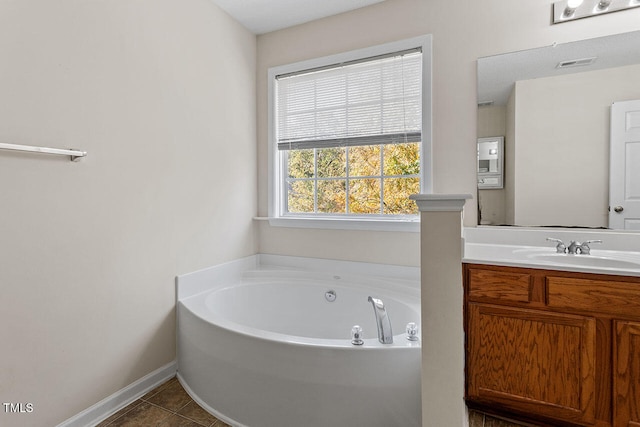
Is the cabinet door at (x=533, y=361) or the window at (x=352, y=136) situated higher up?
the window at (x=352, y=136)

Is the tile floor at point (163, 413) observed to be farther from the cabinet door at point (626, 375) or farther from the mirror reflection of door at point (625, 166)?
the mirror reflection of door at point (625, 166)

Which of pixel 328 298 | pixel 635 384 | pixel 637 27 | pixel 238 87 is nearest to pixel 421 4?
pixel 637 27

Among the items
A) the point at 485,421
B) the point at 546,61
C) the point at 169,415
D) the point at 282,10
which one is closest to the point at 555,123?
the point at 546,61

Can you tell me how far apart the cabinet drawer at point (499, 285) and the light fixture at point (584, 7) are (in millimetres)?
1561

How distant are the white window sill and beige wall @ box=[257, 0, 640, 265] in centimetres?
6

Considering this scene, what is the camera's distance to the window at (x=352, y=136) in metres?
2.38

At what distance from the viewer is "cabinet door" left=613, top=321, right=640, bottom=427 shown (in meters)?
1.34

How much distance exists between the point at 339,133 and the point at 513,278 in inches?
64.5

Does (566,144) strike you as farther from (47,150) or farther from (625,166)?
(47,150)

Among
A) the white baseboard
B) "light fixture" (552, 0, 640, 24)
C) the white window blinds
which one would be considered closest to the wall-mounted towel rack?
the white baseboard

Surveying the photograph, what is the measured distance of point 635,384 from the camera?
1.33 m

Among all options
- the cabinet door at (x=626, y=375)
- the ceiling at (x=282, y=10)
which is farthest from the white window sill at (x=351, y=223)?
the ceiling at (x=282, y=10)

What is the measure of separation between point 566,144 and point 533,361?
1242mm

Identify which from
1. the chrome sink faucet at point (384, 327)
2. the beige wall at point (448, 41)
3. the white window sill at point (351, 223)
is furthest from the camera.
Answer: the white window sill at point (351, 223)
